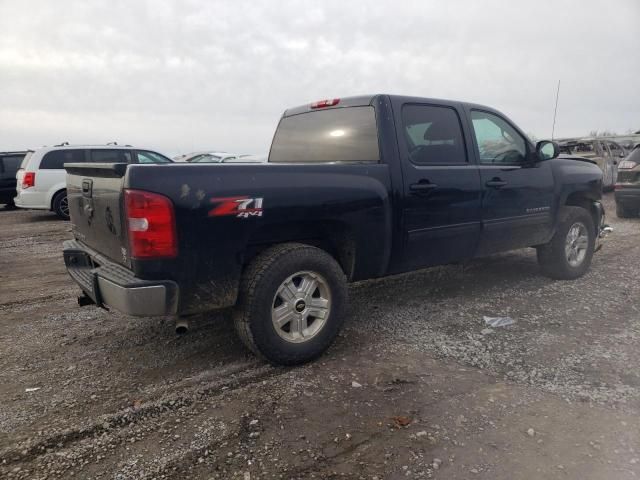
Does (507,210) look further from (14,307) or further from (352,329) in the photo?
(14,307)

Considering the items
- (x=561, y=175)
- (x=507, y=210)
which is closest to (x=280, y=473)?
(x=507, y=210)

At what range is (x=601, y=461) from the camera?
238 centimetres

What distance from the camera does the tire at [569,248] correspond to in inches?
216

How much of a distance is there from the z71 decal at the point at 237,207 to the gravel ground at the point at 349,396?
1.13 metres

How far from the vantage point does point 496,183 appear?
464 cm

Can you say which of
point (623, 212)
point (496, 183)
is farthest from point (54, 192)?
point (623, 212)

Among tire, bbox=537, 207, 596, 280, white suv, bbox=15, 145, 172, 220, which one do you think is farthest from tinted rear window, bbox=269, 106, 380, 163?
white suv, bbox=15, 145, 172, 220

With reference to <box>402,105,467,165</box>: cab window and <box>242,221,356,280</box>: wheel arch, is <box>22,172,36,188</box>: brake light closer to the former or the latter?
<box>242,221,356,280</box>: wheel arch

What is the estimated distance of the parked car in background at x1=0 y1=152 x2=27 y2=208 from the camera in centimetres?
1330

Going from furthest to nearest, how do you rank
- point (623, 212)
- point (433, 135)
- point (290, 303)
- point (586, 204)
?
point (623, 212) < point (586, 204) < point (433, 135) < point (290, 303)

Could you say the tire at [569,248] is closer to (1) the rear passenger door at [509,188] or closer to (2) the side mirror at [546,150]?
(1) the rear passenger door at [509,188]

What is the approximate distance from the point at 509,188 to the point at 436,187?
1.12m

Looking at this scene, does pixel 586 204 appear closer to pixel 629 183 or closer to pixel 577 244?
pixel 577 244

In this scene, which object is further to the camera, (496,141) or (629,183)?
(629,183)
